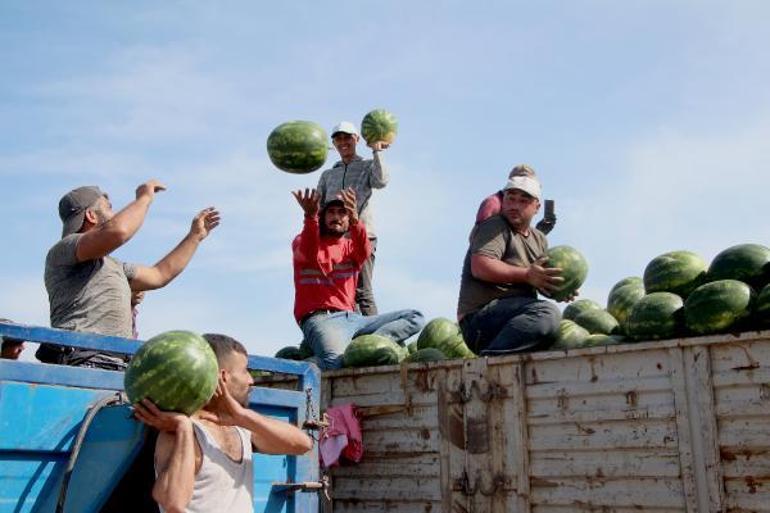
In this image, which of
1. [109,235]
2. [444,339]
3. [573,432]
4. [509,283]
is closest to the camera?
[109,235]

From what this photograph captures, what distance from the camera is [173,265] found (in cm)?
571

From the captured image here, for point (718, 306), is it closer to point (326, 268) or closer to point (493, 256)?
point (493, 256)

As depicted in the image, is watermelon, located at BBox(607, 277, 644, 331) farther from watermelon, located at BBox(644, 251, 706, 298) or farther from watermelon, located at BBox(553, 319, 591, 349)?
watermelon, located at BBox(553, 319, 591, 349)

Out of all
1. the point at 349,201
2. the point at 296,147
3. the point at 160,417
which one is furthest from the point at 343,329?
the point at 160,417

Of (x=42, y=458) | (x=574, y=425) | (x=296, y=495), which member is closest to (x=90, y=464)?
(x=42, y=458)

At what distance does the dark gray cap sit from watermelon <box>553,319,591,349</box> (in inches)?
133

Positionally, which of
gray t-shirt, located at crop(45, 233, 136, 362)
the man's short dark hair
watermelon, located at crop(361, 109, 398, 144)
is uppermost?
watermelon, located at crop(361, 109, 398, 144)

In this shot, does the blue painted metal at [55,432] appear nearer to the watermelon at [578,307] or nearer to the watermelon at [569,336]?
the watermelon at [569,336]

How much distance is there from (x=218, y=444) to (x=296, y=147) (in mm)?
4432

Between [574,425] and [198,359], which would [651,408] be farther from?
[198,359]

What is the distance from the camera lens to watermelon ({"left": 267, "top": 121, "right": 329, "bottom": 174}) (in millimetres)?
7691

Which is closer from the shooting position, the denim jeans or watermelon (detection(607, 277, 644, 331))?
the denim jeans

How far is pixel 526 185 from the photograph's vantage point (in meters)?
7.06

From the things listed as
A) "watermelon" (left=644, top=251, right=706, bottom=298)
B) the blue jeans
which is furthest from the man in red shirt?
"watermelon" (left=644, top=251, right=706, bottom=298)
